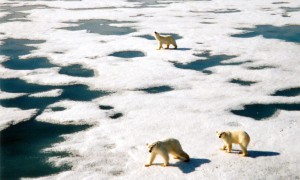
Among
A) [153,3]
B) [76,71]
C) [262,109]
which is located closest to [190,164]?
[262,109]

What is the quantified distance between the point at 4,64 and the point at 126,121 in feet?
19.3

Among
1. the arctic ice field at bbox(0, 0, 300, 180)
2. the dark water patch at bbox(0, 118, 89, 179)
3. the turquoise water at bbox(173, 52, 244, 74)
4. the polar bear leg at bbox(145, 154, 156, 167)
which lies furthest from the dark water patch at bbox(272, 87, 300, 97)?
the dark water patch at bbox(0, 118, 89, 179)

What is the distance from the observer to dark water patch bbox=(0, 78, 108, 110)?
8156 millimetres

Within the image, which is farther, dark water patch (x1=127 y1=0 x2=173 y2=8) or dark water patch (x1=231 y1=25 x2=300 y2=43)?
dark water patch (x1=127 y1=0 x2=173 y2=8)

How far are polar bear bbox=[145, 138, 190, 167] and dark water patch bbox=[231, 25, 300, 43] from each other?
32.8 feet

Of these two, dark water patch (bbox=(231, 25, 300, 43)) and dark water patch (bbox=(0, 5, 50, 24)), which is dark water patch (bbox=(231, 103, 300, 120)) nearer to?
dark water patch (bbox=(231, 25, 300, 43))

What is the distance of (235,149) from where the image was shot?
596cm

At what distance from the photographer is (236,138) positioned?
18.6ft

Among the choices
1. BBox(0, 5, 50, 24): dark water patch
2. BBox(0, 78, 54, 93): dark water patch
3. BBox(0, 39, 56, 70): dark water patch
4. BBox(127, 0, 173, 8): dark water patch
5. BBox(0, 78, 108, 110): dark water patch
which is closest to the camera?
BBox(0, 78, 108, 110): dark water patch

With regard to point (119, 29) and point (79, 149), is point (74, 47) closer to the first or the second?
point (119, 29)

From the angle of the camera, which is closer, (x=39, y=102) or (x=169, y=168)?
(x=169, y=168)

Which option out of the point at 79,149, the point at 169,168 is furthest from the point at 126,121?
the point at 169,168

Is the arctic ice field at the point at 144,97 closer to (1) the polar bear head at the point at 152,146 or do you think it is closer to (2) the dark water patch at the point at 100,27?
(2) the dark water patch at the point at 100,27

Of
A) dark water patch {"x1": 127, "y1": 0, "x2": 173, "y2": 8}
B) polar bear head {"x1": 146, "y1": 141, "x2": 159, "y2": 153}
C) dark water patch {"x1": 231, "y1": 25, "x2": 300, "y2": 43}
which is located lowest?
polar bear head {"x1": 146, "y1": 141, "x2": 159, "y2": 153}
